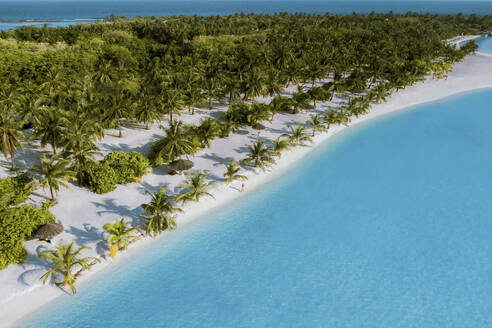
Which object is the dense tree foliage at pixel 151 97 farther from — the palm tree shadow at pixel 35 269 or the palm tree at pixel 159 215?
the palm tree shadow at pixel 35 269

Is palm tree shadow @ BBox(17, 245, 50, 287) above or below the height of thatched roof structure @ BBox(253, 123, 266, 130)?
below

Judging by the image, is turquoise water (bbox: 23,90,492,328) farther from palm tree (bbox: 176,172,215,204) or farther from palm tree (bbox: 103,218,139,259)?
palm tree (bbox: 176,172,215,204)

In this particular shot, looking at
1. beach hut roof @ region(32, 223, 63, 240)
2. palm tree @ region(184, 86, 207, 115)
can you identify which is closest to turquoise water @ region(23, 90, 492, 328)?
beach hut roof @ region(32, 223, 63, 240)

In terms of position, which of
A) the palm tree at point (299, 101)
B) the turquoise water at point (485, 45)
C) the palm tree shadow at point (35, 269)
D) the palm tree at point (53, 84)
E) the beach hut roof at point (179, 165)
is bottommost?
Result: the palm tree shadow at point (35, 269)

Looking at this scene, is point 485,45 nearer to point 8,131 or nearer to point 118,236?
point 118,236

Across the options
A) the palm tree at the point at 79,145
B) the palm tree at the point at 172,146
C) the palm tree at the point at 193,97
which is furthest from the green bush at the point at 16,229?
the palm tree at the point at 193,97

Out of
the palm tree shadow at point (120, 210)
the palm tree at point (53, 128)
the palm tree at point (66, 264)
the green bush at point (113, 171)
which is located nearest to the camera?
the palm tree at point (66, 264)

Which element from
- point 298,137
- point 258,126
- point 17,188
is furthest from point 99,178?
point 298,137
